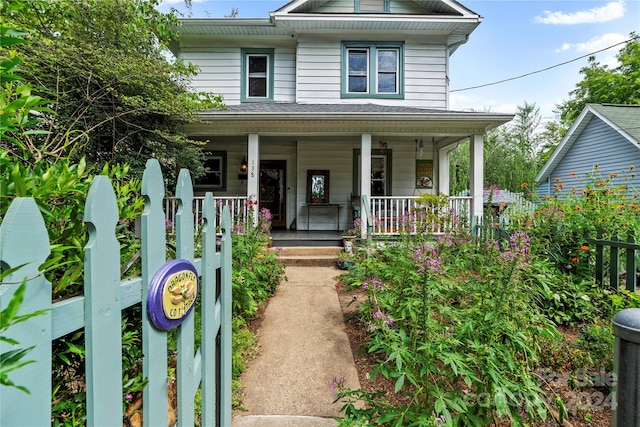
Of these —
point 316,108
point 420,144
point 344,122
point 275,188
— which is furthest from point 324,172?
point 420,144

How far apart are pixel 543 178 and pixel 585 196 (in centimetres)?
1404

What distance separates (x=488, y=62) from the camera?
19672 mm

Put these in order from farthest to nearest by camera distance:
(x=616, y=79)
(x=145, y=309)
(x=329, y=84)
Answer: (x=616, y=79), (x=329, y=84), (x=145, y=309)

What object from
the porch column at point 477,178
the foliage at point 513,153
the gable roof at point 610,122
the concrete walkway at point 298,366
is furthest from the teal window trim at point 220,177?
the foliage at point 513,153

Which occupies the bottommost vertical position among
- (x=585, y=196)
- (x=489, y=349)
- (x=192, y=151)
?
(x=489, y=349)

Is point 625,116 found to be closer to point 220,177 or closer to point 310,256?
point 310,256

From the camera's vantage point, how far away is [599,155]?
1273cm

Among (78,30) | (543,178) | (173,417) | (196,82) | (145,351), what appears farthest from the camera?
(543,178)

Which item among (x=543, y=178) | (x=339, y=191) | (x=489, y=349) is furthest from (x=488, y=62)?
(x=489, y=349)

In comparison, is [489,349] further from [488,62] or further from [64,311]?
[488,62]

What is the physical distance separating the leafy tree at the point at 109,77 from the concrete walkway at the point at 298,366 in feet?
13.7

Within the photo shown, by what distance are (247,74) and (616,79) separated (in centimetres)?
2335

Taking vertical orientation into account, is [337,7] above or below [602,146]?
above

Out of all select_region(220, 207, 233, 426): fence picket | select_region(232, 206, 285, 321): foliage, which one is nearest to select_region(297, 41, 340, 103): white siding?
select_region(232, 206, 285, 321): foliage
